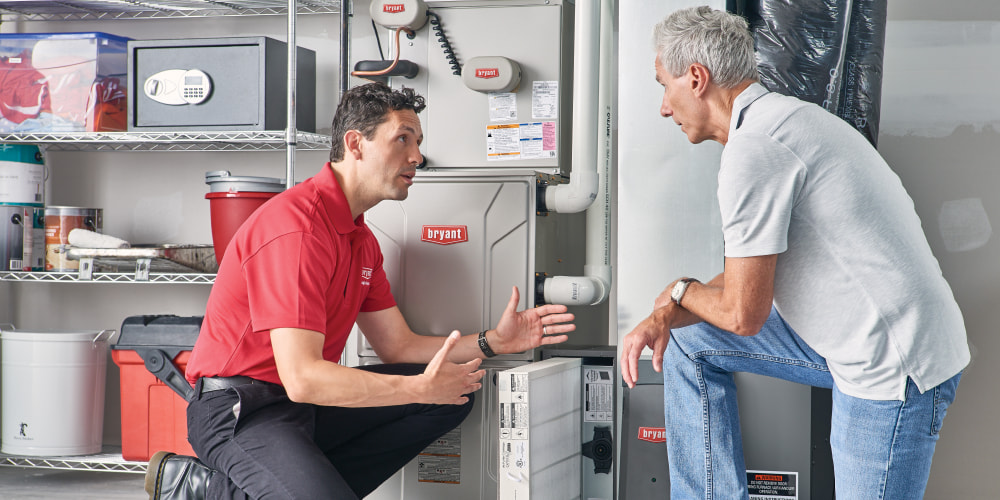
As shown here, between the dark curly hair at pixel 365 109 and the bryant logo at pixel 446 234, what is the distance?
1.20 ft

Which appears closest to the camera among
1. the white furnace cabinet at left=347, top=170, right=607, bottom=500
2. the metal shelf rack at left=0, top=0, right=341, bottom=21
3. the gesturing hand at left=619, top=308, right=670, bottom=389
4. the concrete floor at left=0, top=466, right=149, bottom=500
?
the gesturing hand at left=619, top=308, right=670, bottom=389

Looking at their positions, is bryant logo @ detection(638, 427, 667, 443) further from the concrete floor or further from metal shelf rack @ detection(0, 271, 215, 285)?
the concrete floor

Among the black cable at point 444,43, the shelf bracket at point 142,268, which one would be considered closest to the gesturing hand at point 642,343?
the black cable at point 444,43

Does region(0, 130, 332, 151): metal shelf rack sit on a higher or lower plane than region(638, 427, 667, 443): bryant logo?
higher

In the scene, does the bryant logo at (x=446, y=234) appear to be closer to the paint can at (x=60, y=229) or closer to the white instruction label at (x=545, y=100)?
the white instruction label at (x=545, y=100)

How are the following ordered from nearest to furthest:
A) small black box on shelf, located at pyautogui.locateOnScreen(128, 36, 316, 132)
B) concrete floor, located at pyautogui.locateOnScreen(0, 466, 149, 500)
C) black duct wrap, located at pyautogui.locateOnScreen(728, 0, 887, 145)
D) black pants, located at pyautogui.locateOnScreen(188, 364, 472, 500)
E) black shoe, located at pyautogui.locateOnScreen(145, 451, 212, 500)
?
black pants, located at pyautogui.locateOnScreen(188, 364, 472, 500) < black shoe, located at pyautogui.locateOnScreen(145, 451, 212, 500) < black duct wrap, located at pyautogui.locateOnScreen(728, 0, 887, 145) < small black box on shelf, located at pyautogui.locateOnScreen(128, 36, 316, 132) < concrete floor, located at pyautogui.locateOnScreen(0, 466, 149, 500)

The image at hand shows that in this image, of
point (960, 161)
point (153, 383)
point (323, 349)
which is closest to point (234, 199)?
point (153, 383)

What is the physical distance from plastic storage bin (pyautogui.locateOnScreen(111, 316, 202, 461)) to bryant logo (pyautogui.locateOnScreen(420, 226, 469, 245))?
33.2 inches

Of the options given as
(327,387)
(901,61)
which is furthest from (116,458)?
(901,61)

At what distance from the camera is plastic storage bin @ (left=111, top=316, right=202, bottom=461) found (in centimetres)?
269

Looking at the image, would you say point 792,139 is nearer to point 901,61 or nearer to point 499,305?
point 499,305

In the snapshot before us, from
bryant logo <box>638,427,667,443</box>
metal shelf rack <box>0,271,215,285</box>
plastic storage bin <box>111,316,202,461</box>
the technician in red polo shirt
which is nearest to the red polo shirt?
the technician in red polo shirt

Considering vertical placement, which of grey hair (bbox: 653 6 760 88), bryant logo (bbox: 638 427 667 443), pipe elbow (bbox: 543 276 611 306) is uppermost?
grey hair (bbox: 653 6 760 88)

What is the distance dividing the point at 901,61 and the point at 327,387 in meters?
2.22
